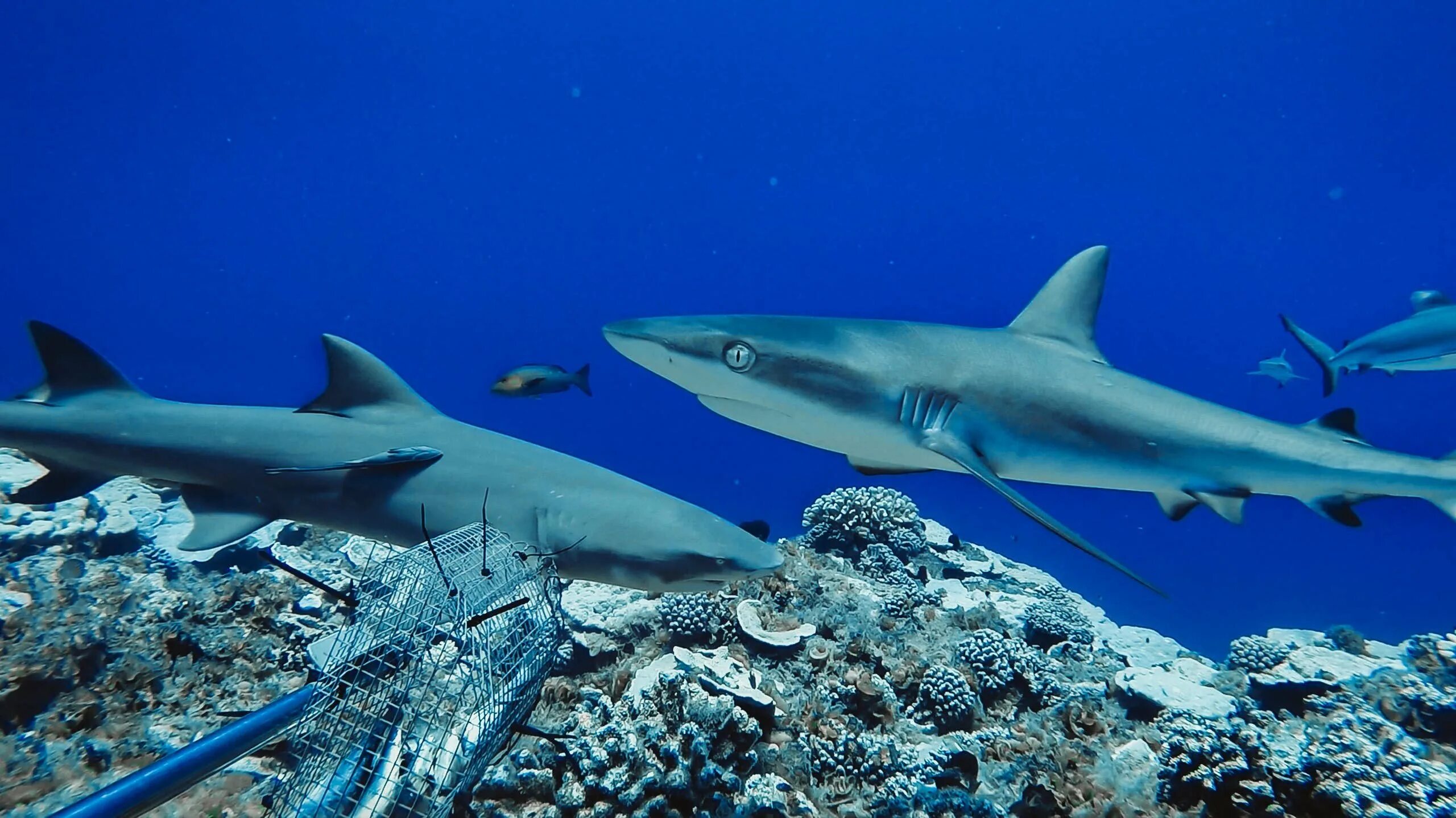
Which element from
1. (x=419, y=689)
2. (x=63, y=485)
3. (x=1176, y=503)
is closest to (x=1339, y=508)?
(x=1176, y=503)

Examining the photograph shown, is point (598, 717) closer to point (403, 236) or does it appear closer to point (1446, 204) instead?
point (1446, 204)

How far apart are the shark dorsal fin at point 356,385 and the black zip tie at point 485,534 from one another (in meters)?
0.91

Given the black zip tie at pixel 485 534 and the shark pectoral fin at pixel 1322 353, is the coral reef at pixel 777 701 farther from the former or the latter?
the shark pectoral fin at pixel 1322 353

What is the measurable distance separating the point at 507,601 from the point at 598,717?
2.68 feet

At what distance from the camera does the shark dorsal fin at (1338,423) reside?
3.60 metres

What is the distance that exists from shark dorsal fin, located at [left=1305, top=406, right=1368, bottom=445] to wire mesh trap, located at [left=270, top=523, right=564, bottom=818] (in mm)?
4329

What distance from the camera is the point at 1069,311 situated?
3.81 metres

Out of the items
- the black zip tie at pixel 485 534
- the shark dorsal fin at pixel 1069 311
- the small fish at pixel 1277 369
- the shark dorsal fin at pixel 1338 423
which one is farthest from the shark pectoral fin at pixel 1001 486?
the small fish at pixel 1277 369

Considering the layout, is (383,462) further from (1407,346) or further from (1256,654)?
(1407,346)

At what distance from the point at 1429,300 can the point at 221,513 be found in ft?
40.9

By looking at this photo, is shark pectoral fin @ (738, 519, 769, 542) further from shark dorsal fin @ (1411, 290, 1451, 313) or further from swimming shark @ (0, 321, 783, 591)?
shark dorsal fin @ (1411, 290, 1451, 313)

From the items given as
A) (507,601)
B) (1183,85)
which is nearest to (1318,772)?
(507,601)

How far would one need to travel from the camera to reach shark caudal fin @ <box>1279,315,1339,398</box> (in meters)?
7.67

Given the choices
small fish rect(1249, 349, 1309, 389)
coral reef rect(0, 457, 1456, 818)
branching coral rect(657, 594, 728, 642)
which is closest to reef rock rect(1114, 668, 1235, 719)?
coral reef rect(0, 457, 1456, 818)
